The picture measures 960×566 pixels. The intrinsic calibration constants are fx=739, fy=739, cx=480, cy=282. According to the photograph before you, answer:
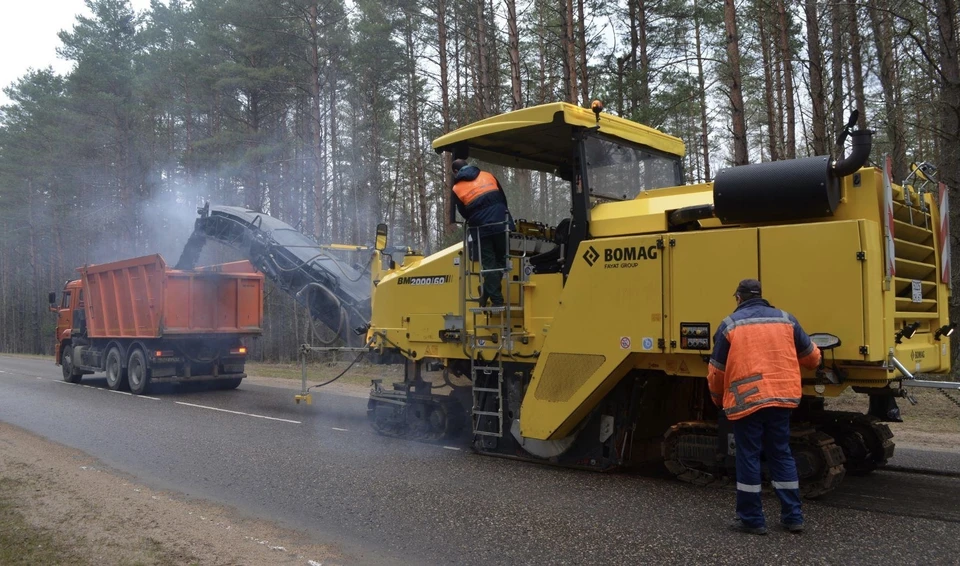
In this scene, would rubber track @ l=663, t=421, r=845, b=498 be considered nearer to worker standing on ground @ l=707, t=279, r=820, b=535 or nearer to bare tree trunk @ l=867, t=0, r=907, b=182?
worker standing on ground @ l=707, t=279, r=820, b=535

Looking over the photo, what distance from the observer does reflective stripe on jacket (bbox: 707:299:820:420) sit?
4.68 m

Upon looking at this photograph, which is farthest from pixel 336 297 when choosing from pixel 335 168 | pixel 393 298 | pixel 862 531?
pixel 335 168

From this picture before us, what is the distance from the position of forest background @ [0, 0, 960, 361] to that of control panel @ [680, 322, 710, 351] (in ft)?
23.5

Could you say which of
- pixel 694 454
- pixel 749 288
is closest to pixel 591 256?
pixel 749 288

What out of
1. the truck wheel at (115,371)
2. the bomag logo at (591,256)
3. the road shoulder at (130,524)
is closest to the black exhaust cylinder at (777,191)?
the bomag logo at (591,256)

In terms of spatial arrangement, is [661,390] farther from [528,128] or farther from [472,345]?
[528,128]

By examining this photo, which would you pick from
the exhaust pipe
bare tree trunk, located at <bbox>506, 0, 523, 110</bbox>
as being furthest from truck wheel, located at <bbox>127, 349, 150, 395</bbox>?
the exhaust pipe

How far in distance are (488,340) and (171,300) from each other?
885 centimetres

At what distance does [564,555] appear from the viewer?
4469 millimetres

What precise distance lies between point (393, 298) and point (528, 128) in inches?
103

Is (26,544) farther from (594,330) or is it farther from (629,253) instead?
(629,253)

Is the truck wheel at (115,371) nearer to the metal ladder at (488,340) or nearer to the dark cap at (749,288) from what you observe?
the metal ladder at (488,340)

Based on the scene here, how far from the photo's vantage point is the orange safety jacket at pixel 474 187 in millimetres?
6969

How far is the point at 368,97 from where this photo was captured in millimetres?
28875
